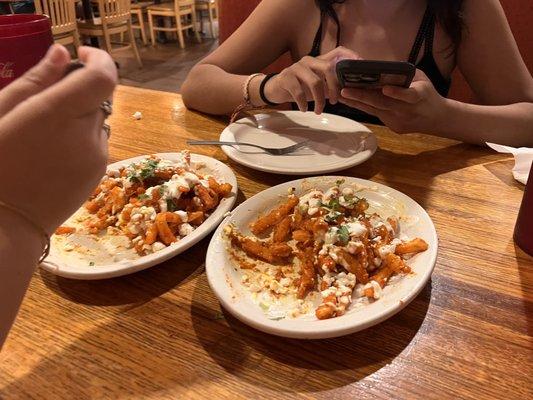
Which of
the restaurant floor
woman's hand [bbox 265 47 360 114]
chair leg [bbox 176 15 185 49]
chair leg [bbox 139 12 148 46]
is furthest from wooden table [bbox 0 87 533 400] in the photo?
chair leg [bbox 139 12 148 46]

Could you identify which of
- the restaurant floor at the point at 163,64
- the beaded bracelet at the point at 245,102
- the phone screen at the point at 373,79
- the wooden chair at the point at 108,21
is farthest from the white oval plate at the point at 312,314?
the wooden chair at the point at 108,21

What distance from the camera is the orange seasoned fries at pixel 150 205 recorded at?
2.61 feet

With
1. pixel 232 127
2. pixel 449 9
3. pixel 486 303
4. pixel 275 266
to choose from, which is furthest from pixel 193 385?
pixel 449 9

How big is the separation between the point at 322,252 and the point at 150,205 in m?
0.34

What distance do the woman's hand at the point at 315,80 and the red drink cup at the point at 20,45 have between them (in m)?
0.59

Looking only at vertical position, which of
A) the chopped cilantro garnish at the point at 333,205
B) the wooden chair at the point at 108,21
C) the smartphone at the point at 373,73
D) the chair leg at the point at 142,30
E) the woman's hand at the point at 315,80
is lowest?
the chair leg at the point at 142,30

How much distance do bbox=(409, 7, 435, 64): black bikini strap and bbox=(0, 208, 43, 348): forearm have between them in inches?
52.4

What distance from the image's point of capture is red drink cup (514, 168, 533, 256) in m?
0.74

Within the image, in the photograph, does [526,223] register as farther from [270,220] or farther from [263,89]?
[263,89]

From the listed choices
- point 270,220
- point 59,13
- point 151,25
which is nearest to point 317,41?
point 270,220

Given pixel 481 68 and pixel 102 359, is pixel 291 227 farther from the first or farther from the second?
pixel 481 68

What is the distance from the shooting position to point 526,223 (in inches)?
29.8

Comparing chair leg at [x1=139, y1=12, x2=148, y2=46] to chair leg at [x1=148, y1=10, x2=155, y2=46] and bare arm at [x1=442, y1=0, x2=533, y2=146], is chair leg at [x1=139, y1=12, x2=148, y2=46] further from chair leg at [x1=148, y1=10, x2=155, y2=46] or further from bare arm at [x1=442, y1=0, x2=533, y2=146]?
bare arm at [x1=442, y1=0, x2=533, y2=146]

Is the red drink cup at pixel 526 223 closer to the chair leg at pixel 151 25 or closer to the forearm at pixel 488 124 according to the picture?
the forearm at pixel 488 124
